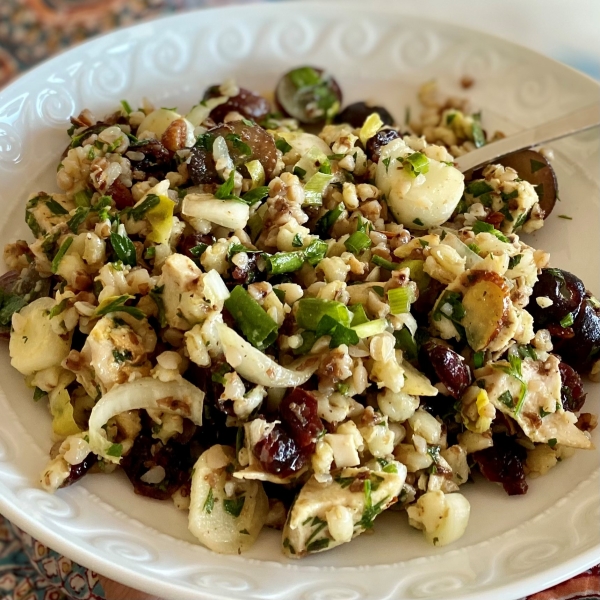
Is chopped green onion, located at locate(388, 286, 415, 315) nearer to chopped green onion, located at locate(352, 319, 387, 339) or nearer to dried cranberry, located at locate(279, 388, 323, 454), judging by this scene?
chopped green onion, located at locate(352, 319, 387, 339)

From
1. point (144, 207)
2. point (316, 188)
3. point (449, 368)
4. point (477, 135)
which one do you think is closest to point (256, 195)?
point (316, 188)

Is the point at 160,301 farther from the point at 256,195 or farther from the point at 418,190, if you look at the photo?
the point at 418,190

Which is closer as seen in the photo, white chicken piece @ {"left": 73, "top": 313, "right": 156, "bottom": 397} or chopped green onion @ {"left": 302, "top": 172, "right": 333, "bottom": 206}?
white chicken piece @ {"left": 73, "top": 313, "right": 156, "bottom": 397}

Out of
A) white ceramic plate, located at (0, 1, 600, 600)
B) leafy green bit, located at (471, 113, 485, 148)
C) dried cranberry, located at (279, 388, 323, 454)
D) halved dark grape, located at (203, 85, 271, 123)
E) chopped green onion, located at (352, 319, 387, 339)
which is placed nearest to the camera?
white ceramic plate, located at (0, 1, 600, 600)

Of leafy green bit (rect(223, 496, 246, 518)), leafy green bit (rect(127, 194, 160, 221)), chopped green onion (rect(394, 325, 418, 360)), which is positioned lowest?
leafy green bit (rect(223, 496, 246, 518))

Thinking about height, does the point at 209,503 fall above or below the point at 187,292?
below

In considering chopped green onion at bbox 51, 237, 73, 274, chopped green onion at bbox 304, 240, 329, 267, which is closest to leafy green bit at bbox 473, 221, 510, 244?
chopped green onion at bbox 304, 240, 329, 267

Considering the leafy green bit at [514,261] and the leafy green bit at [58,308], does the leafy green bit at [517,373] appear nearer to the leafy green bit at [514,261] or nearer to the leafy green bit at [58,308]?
the leafy green bit at [514,261]

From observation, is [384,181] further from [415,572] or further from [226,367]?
[415,572]
